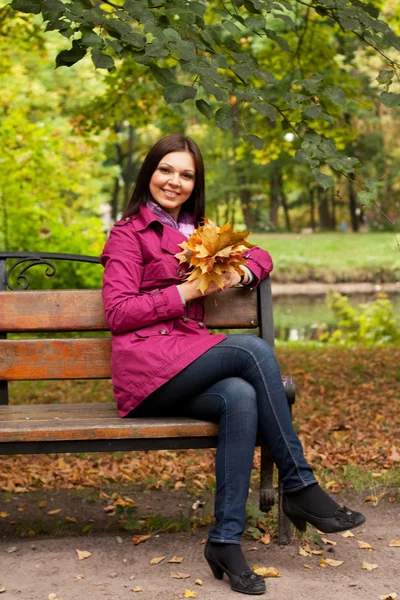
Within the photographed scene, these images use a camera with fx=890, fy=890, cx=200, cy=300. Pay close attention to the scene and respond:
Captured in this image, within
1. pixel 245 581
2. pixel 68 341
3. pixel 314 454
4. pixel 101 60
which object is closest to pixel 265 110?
pixel 101 60

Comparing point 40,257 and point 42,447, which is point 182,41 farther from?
point 42,447

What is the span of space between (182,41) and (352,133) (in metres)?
6.13

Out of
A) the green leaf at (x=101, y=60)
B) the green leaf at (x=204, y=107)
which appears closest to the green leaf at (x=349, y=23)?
the green leaf at (x=204, y=107)

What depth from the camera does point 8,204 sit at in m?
11.6

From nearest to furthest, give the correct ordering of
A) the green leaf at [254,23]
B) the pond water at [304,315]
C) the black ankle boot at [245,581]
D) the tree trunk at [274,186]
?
the black ankle boot at [245,581]
the green leaf at [254,23]
the pond water at [304,315]
the tree trunk at [274,186]

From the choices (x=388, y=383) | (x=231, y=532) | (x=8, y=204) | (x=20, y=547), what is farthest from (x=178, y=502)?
(x=8, y=204)

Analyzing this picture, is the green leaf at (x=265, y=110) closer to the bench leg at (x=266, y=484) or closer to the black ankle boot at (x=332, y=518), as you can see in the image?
the bench leg at (x=266, y=484)

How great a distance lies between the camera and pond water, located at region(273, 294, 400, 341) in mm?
15406

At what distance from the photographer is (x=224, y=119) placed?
13.2 ft

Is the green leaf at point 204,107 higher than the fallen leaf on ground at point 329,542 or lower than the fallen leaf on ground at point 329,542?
higher

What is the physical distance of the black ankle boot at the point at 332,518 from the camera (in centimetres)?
333

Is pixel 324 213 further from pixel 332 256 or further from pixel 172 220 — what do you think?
pixel 172 220

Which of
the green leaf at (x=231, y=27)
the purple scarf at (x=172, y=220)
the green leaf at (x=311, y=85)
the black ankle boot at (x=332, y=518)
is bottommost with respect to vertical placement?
the black ankle boot at (x=332, y=518)

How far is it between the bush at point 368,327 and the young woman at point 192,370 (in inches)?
312
